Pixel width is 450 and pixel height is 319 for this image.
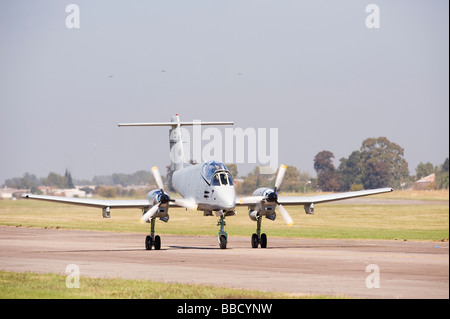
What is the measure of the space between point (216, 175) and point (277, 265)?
31.9ft

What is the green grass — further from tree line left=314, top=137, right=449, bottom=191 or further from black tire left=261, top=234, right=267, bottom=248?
tree line left=314, top=137, right=449, bottom=191

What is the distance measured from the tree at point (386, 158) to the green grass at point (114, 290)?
120 m

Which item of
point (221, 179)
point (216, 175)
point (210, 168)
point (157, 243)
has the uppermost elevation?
point (210, 168)

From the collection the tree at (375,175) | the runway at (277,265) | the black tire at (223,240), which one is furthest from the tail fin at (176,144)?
the tree at (375,175)

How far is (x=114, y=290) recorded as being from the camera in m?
21.8

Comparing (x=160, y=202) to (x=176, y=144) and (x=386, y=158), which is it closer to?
(x=176, y=144)

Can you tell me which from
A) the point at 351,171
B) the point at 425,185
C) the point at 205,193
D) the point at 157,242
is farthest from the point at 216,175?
the point at 351,171

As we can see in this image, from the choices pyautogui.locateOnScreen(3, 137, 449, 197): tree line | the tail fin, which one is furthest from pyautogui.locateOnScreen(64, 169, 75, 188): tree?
the tail fin

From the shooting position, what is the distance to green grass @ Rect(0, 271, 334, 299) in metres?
20.4

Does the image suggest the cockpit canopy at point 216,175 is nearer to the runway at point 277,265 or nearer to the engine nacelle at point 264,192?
the engine nacelle at point 264,192

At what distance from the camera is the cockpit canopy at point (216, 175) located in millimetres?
37656

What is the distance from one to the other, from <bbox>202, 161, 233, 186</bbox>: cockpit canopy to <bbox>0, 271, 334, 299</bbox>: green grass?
1373 centimetres
